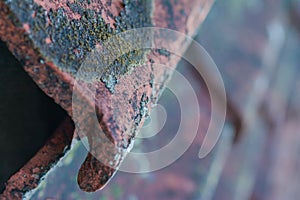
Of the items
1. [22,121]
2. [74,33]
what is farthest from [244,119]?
[74,33]

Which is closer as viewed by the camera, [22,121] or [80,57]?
[80,57]

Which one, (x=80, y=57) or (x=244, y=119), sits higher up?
(x=244, y=119)

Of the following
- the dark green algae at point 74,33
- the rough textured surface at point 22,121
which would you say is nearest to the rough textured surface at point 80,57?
the dark green algae at point 74,33

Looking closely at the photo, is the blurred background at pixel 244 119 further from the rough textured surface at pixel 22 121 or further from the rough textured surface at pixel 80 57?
the rough textured surface at pixel 80 57

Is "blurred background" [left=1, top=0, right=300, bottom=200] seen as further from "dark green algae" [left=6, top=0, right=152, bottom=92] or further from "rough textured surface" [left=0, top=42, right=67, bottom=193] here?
"dark green algae" [left=6, top=0, right=152, bottom=92]

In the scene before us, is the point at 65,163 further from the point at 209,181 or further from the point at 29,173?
the point at 209,181

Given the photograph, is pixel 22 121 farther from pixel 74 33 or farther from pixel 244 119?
pixel 244 119
